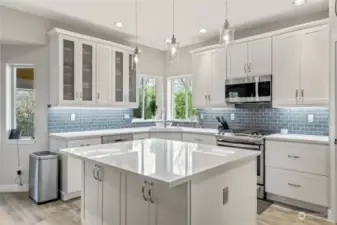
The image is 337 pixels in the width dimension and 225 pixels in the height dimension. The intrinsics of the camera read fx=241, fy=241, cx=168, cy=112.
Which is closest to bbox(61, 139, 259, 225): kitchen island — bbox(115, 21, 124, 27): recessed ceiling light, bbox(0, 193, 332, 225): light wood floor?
bbox(0, 193, 332, 225): light wood floor

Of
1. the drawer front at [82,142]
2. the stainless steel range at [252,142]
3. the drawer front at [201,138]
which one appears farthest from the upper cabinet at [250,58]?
the drawer front at [82,142]

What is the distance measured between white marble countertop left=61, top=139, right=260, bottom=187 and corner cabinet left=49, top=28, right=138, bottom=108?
154 centimetres

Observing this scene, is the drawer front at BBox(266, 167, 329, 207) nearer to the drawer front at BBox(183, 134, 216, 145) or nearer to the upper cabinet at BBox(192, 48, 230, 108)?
the drawer front at BBox(183, 134, 216, 145)

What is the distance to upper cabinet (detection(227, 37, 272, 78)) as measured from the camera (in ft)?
12.4

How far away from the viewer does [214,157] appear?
2.02 m

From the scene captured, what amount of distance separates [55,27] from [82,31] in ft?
1.73

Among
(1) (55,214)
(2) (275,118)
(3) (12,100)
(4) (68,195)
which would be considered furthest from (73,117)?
(2) (275,118)

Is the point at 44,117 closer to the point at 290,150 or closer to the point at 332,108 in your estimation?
the point at 290,150

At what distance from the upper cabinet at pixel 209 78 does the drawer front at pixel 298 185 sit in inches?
59.4

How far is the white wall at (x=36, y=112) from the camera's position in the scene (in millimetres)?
3799

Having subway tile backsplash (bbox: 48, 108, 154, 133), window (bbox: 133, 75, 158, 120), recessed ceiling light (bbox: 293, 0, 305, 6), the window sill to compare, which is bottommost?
the window sill

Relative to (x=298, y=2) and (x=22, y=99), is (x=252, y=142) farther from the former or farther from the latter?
(x=22, y=99)

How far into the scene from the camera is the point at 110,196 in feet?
7.01

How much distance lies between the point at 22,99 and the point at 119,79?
168 centimetres
